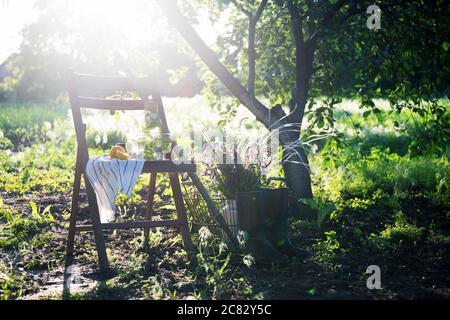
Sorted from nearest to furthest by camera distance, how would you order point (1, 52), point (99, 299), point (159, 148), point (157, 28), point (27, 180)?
point (99, 299)
point (159, 148)
point (1, 52)
point (157, 28)
point (27, 180)

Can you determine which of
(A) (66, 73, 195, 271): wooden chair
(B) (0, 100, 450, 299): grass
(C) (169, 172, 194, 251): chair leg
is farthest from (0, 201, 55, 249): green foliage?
(C) (169, 172, 194, 251): chair leg

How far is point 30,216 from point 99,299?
8.13 feet

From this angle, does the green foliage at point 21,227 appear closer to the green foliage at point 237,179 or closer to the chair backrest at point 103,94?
the chair backrest at point 103,94

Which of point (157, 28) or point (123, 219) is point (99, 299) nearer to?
point (123, 219)

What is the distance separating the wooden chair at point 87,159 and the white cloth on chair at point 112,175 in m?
0.07

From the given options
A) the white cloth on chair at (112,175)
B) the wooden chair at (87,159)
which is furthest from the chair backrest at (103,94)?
the white cloth on chair at (112,175)

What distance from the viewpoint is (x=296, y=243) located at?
16.0 feet

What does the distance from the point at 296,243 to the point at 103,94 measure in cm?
185

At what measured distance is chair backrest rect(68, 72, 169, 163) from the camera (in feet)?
13.9

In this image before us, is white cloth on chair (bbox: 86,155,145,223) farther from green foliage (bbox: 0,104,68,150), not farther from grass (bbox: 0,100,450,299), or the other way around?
green foliage (bbox: 0,104,68,150)

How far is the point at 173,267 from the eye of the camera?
13.9ft

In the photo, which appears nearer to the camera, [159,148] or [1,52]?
[159,148]

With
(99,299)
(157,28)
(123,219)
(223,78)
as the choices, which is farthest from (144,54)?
(99,299)
